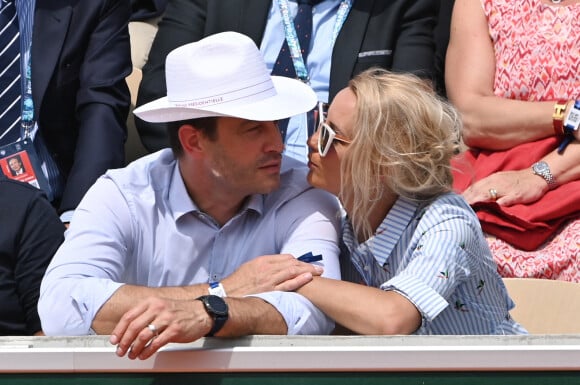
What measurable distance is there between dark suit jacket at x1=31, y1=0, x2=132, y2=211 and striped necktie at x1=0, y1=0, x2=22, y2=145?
0.05m

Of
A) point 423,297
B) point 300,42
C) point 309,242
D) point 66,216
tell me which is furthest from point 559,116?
point 66,216

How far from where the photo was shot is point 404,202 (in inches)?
105

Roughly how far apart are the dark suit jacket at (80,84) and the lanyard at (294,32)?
1.83 ft

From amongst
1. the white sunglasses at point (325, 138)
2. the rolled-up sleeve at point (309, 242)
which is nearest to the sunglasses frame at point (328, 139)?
the white sunglasses at point (325, 138)

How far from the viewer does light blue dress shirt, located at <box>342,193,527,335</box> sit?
96.7 inches

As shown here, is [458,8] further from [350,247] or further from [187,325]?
[187,325]

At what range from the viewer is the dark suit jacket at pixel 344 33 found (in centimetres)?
369

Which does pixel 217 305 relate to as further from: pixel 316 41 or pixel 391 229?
pixel 316 41

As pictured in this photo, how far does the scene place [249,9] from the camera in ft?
12.3

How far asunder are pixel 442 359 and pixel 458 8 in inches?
77.0

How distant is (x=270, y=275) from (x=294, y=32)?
1.34 metres

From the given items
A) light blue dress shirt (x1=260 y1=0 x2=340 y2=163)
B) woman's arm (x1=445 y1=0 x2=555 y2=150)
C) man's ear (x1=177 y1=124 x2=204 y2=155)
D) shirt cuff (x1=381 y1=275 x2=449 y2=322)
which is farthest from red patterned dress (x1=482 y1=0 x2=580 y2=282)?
shirt cuff (x1=381 y1=275 x2=449 y2=322)

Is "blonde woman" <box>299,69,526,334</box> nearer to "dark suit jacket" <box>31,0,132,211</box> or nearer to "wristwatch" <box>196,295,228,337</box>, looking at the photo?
"wristwatch" <box>196,295,228,337</box>

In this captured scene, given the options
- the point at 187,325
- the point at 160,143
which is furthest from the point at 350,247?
the point at 160,143
